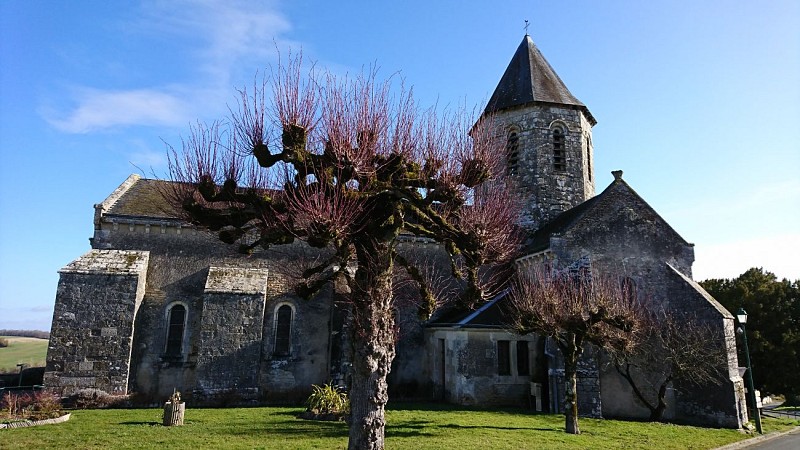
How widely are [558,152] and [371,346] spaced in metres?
17.7

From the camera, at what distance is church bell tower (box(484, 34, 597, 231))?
22.7 meters

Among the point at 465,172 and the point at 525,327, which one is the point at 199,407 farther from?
the point at 465,172

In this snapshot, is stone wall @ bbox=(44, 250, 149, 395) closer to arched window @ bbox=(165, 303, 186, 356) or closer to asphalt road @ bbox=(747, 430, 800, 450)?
arched window @ bbox=(165, 303, 186, 356)

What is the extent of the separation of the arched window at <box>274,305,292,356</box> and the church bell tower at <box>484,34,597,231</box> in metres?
11.3

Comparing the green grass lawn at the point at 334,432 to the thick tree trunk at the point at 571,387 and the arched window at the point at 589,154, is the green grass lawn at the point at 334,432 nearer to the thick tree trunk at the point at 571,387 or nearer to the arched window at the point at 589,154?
the thick tree trunk at the point at 571,387

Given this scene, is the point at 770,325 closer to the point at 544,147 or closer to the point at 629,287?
the point at 629,287

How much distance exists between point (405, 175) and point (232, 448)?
6677mm

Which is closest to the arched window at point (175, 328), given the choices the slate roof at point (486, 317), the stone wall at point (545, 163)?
the slate roof at point (486, 317)

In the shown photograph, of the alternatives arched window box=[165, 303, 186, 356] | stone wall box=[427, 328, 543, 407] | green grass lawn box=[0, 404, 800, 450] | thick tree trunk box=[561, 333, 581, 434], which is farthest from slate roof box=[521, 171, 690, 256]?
arched window box=[165, 303, 186, 356]

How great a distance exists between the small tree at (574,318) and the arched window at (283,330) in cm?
919

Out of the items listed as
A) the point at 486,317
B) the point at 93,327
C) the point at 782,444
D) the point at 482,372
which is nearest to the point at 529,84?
the point at 486,317

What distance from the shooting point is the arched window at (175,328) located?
61.8 feet

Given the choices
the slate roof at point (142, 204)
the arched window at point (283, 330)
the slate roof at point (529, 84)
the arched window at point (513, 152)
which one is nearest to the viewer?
the slate roof at point (142, 204)

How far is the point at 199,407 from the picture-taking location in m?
17.2
